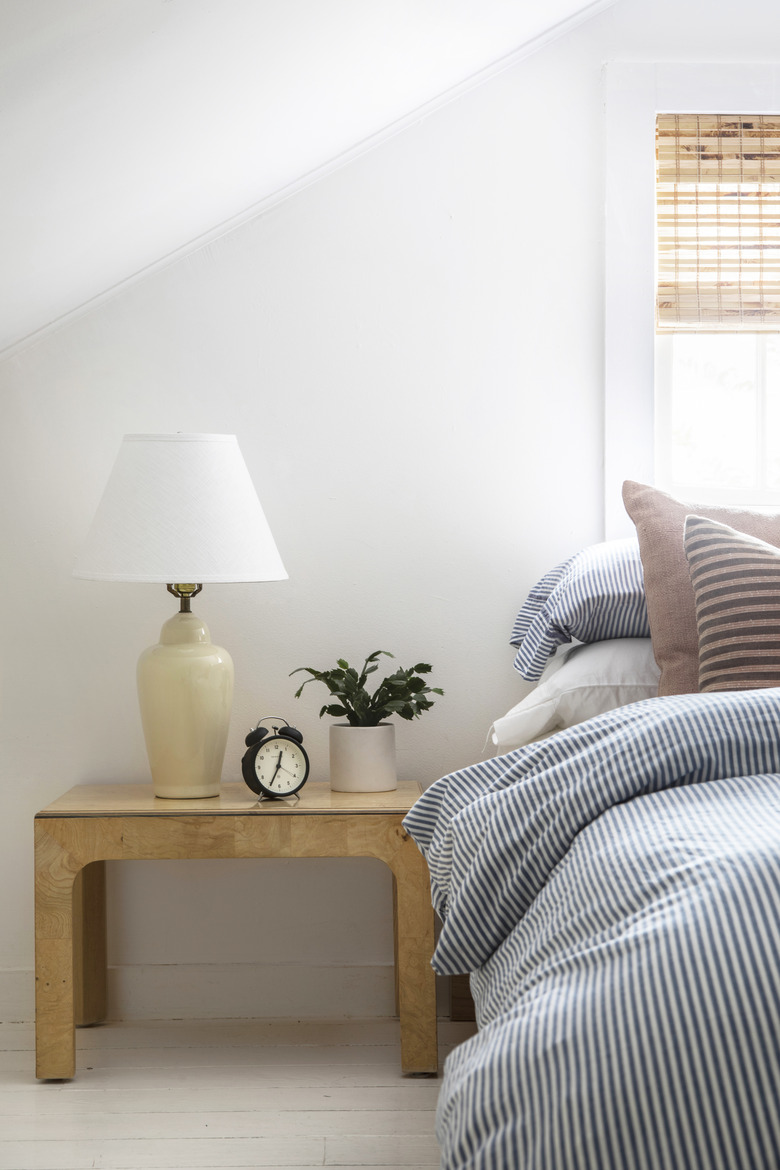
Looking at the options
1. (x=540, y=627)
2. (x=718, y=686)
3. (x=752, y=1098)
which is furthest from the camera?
(x=540, y=627)

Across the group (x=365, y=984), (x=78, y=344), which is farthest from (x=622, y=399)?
(x=365, y=984)

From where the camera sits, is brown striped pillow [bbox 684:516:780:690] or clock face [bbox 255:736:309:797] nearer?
brown striped pillow [bbox 684:516:780:690]

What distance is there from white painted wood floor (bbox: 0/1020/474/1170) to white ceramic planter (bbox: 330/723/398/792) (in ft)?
1.68

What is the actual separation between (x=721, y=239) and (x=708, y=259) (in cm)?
5

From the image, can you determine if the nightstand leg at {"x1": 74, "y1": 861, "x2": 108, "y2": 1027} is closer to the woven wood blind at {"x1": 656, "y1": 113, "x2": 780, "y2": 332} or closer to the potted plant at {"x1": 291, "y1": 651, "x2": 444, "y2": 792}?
the potted plant at {"x1": 291, "y1": 651, "x2": 444, "y2": 792}

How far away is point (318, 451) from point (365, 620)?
1.26ft

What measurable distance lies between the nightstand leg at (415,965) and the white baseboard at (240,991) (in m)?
0.37

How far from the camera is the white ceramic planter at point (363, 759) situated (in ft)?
6.55

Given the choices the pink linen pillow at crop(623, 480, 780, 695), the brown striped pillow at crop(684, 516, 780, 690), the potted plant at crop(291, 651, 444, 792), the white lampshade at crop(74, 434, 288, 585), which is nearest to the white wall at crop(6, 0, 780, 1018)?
the potted plant at crop(291, 651, 444, 792)

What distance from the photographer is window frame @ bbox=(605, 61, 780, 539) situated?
7.42 feet

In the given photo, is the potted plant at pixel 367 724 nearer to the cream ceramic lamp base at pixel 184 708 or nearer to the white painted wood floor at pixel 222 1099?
the cream ceramic lamp base at pixel 184 708

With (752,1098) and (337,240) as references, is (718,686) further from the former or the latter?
(337,240)

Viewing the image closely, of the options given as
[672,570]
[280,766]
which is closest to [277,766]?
[280,766]

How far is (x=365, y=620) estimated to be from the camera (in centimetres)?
225
